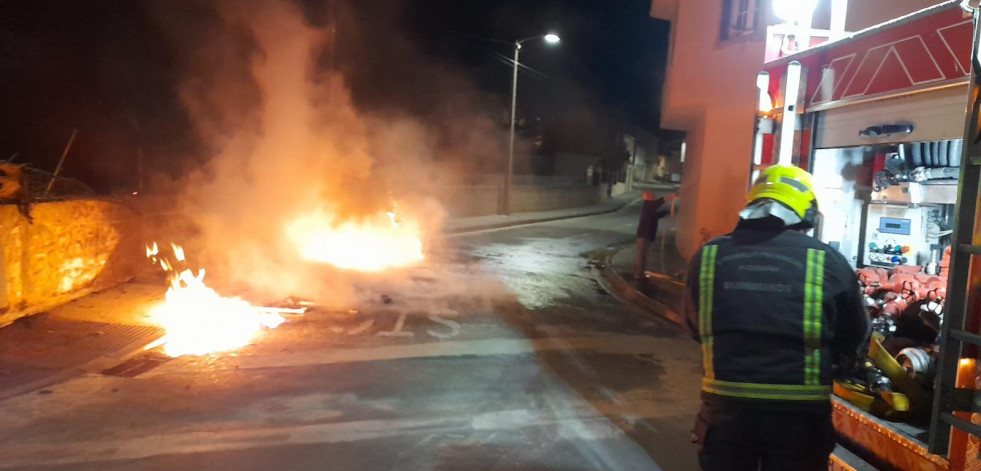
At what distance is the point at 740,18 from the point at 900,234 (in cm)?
654

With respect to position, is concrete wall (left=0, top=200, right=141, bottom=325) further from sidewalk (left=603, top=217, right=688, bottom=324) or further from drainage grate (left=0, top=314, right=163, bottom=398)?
sidewalk (left=603, top=217, right=688, bottom=324)

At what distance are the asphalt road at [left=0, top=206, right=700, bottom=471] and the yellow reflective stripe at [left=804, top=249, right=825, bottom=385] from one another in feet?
6.59

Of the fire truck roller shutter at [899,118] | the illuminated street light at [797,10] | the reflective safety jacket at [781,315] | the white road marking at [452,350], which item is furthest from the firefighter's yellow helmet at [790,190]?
the white road marking at [452,350]

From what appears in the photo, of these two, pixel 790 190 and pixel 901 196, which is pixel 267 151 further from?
pixel 790 190

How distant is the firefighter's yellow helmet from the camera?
2.36m

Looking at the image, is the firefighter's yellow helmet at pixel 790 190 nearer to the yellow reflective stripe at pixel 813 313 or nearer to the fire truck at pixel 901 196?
the yellow reflective stripe at pixel 813 313

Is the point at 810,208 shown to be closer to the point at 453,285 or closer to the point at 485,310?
the point at 485,310

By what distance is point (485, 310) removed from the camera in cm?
840

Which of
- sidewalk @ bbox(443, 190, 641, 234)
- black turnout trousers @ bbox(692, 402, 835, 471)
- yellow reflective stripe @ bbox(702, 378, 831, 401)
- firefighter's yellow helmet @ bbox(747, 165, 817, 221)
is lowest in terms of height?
sidewalk @ bbox(443, 190, 641, 234)

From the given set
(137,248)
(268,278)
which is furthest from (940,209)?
(137,248)

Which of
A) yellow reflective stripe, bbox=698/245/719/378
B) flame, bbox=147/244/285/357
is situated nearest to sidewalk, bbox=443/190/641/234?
flame, bbox=147/244/285/357

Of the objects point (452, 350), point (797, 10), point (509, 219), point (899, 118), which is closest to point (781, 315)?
point (899, 118)

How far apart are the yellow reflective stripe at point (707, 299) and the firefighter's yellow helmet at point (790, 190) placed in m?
0.28

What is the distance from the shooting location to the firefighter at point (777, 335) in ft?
7.33
